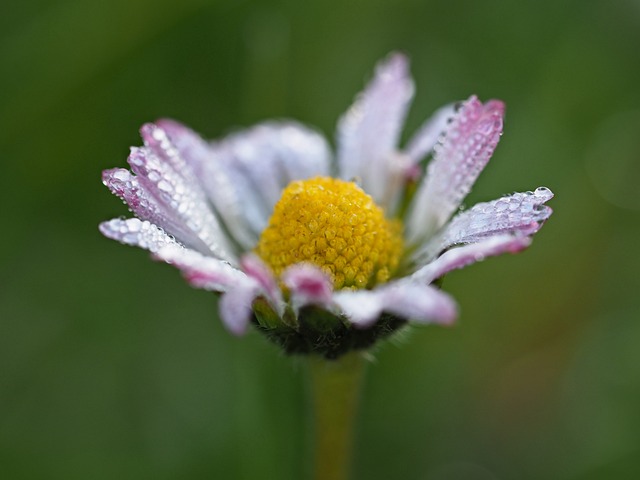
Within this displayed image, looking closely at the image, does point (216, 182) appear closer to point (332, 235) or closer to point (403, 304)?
point (332, 235)

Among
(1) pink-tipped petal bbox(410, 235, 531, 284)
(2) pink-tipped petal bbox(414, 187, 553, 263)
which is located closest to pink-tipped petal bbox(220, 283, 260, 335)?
(1) pink-tipped petal bbox(410, 235, 531, 284)

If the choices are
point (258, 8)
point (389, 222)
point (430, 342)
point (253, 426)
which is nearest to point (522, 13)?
point (258, 8)

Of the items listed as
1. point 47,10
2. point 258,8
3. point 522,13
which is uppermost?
point 522,13

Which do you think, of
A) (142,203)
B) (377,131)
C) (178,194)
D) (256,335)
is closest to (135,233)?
(142,203)

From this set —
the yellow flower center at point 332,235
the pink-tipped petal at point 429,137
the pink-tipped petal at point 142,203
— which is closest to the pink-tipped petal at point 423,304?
the yellow flower center at point 332,235

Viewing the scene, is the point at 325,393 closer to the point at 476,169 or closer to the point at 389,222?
the point at 389,222

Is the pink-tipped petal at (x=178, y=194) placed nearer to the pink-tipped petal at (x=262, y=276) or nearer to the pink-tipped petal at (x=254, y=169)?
the pink-tipped petal at (x=254, y=169)

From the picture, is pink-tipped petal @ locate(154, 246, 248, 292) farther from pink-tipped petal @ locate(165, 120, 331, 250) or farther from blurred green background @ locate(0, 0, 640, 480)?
blurred green background @ locate(0, 0, 640, 480)

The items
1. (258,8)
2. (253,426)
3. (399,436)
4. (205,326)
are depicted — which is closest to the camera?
(253,426)
